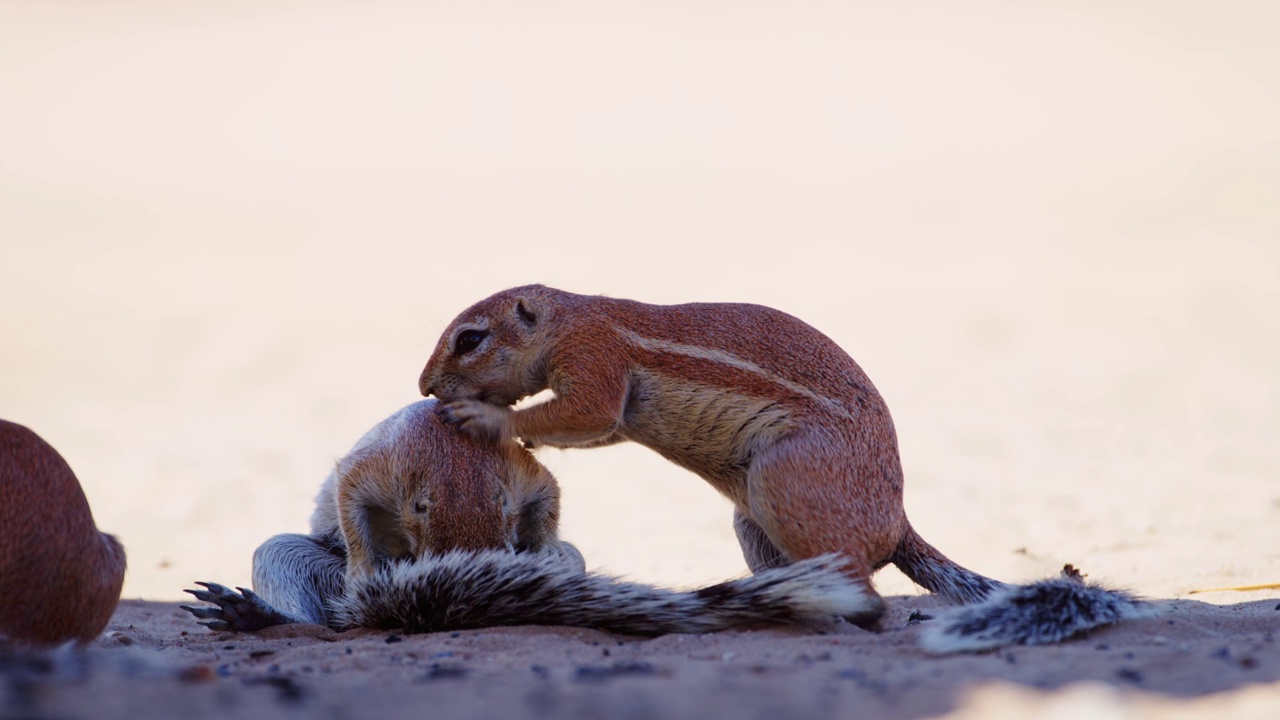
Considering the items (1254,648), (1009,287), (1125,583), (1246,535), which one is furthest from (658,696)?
(1009,287)

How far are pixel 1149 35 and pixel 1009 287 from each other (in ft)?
77.9

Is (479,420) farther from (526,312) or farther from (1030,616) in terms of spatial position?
Answer: (1030,616)

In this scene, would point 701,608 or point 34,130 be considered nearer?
point 701,608

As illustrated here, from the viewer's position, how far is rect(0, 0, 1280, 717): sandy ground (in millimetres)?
4543

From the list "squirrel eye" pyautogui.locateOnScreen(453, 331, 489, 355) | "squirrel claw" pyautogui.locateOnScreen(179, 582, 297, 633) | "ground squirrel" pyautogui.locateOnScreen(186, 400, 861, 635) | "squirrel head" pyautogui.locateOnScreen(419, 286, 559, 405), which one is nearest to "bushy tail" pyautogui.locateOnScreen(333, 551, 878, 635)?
"ground squirrel" pyautogui.locateOnScreen(186, 400, 861, 635)

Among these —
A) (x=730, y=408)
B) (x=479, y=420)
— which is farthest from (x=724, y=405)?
(x=479, y=420)

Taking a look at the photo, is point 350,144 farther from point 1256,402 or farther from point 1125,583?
point 1125,583

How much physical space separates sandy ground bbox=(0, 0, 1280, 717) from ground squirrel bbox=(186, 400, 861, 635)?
0.80 ft

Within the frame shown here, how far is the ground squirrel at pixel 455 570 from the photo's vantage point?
5.23 metres

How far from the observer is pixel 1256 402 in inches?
543

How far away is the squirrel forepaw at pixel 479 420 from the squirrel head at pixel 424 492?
4 cm

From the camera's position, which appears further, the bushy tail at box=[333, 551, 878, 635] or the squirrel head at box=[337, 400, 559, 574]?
the squirrel head at box=[337, 400, 559, 574]

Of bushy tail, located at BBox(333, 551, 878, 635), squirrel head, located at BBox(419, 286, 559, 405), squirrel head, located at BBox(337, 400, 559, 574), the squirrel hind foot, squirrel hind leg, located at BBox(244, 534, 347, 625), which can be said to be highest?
squirrel head, located at BBox(419, 286, 559, 405)

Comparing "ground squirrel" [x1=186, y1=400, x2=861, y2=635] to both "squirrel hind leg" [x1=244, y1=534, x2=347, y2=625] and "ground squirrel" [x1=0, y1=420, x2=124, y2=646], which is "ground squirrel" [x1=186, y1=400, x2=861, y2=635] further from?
"ground squirrel" [x1=0, y1=420, x2=124, y2=646]
